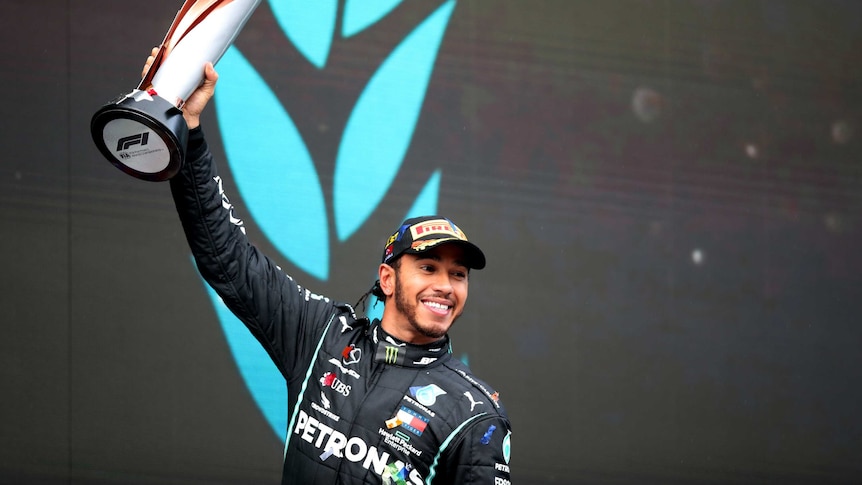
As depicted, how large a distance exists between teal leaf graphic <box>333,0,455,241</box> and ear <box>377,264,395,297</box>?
3.18ft

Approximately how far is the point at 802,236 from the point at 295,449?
2.21 metres

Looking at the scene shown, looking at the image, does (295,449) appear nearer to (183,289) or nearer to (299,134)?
(183,289)

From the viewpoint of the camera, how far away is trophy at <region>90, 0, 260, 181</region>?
162 centimetres

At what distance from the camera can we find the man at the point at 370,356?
1.85 meters

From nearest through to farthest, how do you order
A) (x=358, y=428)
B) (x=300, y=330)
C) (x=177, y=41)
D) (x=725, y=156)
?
(x=177, y=41) < (x=358, y=428) < (x=300, y=330) < (x=725, y=156)

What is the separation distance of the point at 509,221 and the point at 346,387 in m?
1.35

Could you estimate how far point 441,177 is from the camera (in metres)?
3.12

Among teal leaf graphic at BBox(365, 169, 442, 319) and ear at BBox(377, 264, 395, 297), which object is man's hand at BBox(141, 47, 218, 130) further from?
teal leaf graphic at BBox(365, 169, 442, 319)

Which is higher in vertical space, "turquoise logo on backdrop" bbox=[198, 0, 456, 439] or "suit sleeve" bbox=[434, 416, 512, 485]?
"turquoise logo on backdrop" bbox=[198, 0, 456, 439]

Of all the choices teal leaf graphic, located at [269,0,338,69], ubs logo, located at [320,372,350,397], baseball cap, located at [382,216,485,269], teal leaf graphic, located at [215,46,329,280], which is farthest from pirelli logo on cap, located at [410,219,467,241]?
teal leaf graphic, located at [269,0,338,69]

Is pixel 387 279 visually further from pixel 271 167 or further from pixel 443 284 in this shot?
pixel 271 167

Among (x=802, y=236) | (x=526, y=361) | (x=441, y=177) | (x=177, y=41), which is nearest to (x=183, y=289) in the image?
(x=441, y=177)

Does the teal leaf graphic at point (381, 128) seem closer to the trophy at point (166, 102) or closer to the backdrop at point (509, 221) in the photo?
the backdrop at point (509, 221)

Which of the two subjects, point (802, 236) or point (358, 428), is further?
point (802, 236)
